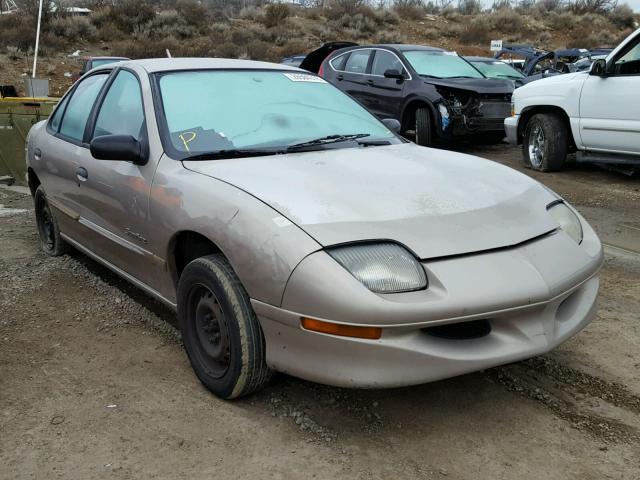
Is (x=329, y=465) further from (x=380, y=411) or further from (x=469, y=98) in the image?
(x=469, y=98)

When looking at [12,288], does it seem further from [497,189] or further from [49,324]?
[497,189]

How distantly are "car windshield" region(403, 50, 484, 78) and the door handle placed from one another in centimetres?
699

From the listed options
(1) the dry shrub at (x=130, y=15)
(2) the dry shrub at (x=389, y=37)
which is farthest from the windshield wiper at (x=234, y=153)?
(2) the dry shrub at (x=389, y=37)

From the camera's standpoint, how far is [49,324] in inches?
155

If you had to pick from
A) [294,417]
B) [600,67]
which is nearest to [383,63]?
[600,67]

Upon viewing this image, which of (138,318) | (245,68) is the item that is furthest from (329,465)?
(245,68)

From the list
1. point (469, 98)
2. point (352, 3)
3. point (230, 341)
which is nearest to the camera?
point (230, 341)

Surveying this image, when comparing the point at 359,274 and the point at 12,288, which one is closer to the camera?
the point at 359,274

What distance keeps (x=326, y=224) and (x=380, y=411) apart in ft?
2.83

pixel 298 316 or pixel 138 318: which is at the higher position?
pixel 298 316

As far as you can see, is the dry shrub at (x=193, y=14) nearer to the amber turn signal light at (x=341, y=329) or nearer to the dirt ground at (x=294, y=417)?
the dirt ground at (x=294, y=417)

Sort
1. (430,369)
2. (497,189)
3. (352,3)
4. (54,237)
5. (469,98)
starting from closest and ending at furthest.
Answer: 1. (430,369)
2. (497,189)
3. (54,237)
4. (469,98)
5. (352,3)

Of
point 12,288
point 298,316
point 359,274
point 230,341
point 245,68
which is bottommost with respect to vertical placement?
point 12,288

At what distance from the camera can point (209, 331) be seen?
2977 mm
